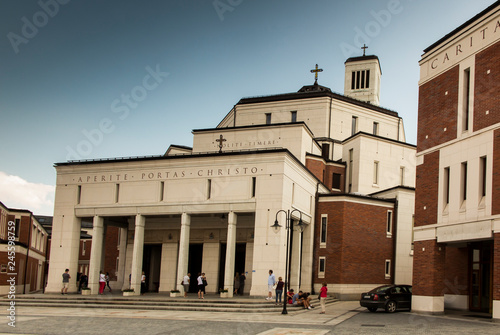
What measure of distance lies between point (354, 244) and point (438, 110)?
13.3m

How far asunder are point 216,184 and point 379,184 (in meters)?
19.2

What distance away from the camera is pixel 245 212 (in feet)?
109

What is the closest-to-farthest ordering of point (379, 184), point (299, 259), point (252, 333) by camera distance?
point (252, 333) → point (299, 259) → point (379, 184)

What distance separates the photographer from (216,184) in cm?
3394

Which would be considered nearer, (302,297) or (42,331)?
(42,331)

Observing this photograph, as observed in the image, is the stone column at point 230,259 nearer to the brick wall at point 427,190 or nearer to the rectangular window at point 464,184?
the brick wall at point 427,190

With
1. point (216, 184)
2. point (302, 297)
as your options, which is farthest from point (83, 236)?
point (302, 297)

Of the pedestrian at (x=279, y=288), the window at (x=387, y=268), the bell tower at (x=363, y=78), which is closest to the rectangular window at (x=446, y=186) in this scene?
A: the pedestrian at (x=279, y=288)

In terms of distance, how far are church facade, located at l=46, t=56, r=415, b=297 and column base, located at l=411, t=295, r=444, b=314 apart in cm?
770

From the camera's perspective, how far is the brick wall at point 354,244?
38.2m

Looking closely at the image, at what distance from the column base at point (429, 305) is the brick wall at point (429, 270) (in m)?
0.21

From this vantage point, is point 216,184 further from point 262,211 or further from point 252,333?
point 252,333

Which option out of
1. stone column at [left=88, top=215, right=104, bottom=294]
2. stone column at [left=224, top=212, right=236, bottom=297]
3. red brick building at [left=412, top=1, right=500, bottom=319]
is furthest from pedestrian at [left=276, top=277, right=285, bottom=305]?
stone column at [left=88, top=215, right=104, bottom=294]

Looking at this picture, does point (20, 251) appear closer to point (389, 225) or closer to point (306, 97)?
point (306, 97)
